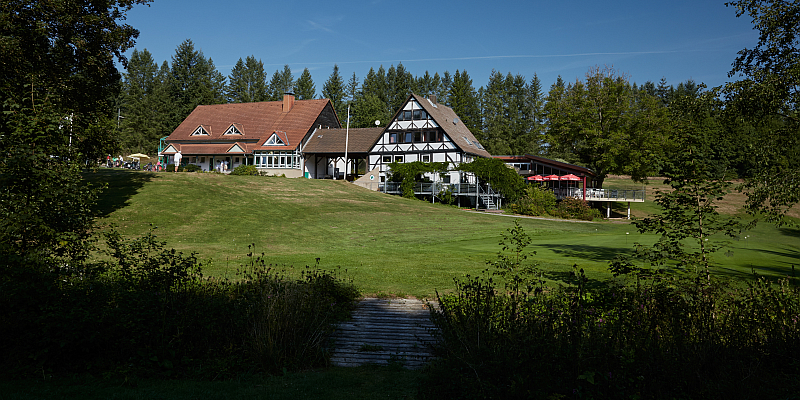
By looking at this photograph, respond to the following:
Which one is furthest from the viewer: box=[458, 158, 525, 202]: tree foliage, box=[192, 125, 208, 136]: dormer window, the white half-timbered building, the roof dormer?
box=[192, 125, 208, 136]: dormer window

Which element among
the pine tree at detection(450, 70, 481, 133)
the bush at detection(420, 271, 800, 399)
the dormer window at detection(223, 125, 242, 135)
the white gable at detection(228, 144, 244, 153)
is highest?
the pine tree at detection(450, 70, 481, 133)

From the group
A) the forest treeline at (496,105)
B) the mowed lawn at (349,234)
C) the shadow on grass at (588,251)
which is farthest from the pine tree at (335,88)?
the shadow on grass at (588,251)

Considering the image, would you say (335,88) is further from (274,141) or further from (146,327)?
(146,327)

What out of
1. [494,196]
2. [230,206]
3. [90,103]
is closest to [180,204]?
[230,206]

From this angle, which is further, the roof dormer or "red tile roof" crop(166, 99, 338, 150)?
the roof dormer

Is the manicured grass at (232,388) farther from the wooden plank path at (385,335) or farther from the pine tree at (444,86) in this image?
the pine tree at (444,86)

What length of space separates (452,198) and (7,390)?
41.8m

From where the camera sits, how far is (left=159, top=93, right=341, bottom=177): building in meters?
55.3

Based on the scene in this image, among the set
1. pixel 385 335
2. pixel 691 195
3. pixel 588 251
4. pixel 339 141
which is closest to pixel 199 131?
pixel 339 141

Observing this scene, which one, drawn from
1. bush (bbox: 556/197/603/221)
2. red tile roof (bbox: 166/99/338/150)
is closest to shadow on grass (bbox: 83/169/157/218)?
red tile roof (bbox: 166/99/338/150)

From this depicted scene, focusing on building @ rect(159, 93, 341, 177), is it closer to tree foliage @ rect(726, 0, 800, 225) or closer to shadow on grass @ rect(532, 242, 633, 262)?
shadow on grass @ rect(532, 242, 633, 262)

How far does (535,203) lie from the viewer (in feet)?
137

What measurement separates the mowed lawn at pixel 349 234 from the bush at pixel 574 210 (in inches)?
307

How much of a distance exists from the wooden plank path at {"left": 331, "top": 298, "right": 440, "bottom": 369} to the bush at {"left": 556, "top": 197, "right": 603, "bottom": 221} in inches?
1318
